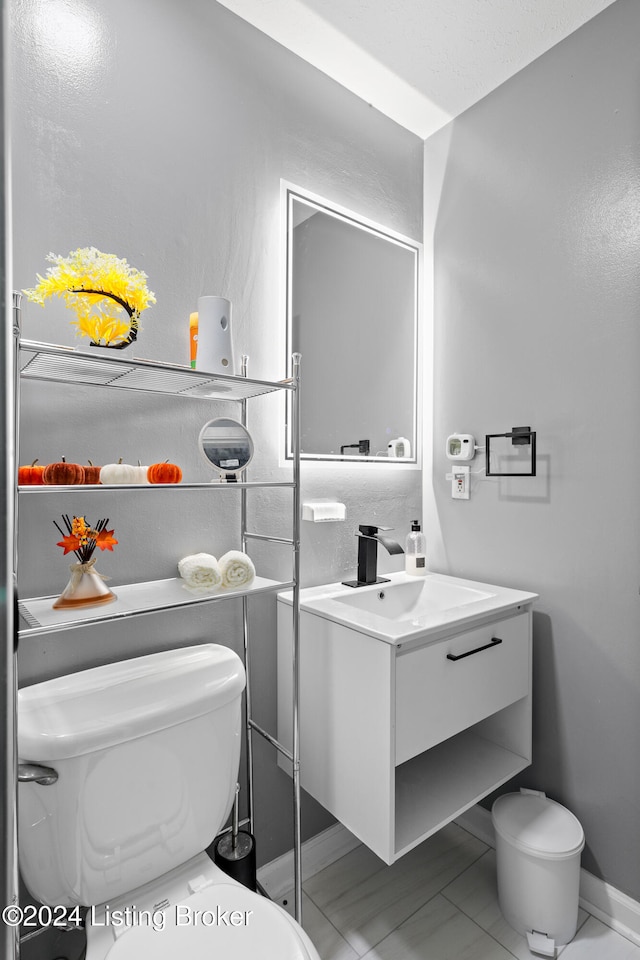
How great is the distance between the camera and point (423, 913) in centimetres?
144

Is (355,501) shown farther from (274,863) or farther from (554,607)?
(274,863)

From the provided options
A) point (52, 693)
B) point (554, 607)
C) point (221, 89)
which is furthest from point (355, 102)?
point (52, 693)

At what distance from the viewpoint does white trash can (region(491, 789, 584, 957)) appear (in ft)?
4.30

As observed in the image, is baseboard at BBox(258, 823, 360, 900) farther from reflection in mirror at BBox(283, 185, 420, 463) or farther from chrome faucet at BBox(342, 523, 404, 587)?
reflection in mirror at BBox(283, 185, 420, 463)

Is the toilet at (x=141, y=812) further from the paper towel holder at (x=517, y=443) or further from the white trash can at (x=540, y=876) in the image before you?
the paper towel holder at (x=517, y=443)

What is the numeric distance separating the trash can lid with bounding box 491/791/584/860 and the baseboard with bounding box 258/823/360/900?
20.8 inches

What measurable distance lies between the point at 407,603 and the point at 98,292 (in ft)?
4.39

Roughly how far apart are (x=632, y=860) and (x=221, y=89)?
2444 millimetres

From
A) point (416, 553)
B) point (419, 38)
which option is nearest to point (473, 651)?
point (416, 553)

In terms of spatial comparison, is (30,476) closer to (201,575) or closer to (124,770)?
(201,575)

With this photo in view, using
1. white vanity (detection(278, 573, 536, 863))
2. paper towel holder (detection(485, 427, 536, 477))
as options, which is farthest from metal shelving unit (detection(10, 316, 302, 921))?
paper towel holder (detection(485, 427, 536, 477))

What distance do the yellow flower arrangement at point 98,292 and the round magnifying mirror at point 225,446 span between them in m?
0.28

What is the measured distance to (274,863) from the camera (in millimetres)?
1501

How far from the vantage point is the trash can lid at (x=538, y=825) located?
4.33 feet
